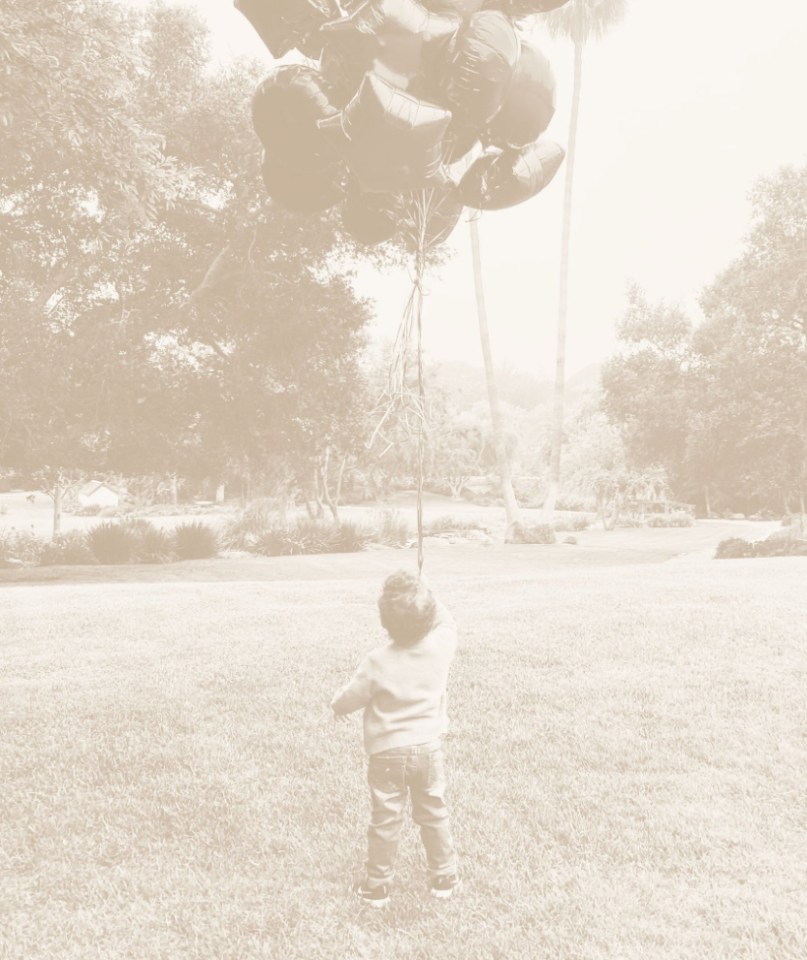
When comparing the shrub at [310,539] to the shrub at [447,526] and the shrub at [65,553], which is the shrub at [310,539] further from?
the shrub at [447,526]

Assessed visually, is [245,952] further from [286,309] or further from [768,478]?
[768,478]

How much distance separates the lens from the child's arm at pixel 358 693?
10.7ft

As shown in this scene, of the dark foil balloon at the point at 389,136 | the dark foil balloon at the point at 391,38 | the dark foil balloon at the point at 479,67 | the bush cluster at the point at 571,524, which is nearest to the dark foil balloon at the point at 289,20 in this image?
the dark foil balloon at the point at 391,38

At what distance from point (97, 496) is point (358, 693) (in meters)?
47.5

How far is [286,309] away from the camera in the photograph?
46.6 feet

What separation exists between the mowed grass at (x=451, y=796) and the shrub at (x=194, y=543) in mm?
10683

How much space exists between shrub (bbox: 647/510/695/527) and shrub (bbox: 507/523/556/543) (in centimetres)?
1422

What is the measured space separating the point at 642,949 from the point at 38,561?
17.0 meters

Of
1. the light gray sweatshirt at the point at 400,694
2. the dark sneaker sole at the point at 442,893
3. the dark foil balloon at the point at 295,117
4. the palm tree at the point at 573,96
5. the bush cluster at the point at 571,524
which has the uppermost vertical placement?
the palm tree at the point at 573,96

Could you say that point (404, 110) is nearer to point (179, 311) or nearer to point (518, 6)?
point (518, 6)

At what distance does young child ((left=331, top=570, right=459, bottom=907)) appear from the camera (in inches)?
126

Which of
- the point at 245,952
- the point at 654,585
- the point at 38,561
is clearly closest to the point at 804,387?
the point at 654,585

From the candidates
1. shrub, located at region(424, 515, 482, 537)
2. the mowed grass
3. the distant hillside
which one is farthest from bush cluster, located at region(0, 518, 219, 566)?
the distant hillside

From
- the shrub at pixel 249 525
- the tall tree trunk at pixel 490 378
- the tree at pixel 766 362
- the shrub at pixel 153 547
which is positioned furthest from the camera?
the tall tree trunk at pixel 490 378
